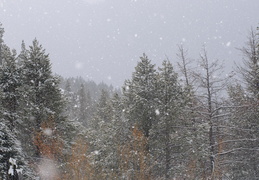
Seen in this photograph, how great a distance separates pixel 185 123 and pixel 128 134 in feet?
15.1

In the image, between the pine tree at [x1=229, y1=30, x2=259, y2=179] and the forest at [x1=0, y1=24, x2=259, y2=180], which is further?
the forest at [x1=0, y1=24, x2=259, y2=180]

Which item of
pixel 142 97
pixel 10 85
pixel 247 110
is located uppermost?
pixel 10 85

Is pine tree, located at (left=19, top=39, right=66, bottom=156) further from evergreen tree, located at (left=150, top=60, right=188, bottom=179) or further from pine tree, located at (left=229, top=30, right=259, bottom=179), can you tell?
pine tree, located at (left=229, top=30, right=259, bottom=179)

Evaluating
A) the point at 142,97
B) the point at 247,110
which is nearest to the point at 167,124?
the point at 142,97

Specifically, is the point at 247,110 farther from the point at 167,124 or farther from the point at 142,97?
the point at 142,97

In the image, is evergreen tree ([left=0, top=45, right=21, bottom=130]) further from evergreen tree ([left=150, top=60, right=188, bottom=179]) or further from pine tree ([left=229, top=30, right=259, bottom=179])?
pine tree ([left=229, top=30, right=259, bottom=179])

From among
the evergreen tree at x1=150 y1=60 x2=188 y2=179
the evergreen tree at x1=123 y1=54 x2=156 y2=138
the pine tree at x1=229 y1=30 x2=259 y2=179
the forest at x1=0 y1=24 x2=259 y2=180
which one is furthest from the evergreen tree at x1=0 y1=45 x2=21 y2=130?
the pine tree at x1=229 y1=30 x2=259 y2=179

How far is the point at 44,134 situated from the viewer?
1548cm

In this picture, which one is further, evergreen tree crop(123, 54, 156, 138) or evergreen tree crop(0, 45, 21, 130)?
evergreen tree crop(123, 54, 156, 138)

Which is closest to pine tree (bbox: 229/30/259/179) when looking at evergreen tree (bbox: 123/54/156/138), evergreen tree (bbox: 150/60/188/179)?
evergreen tree (bbox: 150/60/188/179)

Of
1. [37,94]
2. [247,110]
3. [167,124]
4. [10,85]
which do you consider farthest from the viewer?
[37,94]

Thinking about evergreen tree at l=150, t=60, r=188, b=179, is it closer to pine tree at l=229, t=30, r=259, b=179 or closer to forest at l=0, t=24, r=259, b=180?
forest at l=0, t=24, r=259, b=180

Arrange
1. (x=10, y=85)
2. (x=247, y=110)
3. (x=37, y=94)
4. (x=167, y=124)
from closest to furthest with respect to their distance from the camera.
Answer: (x=247, y=110), (x=167, y=124), (x=10, y=85), (x=37, y=94)

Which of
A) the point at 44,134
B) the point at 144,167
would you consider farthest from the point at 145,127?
the point at 44,134
